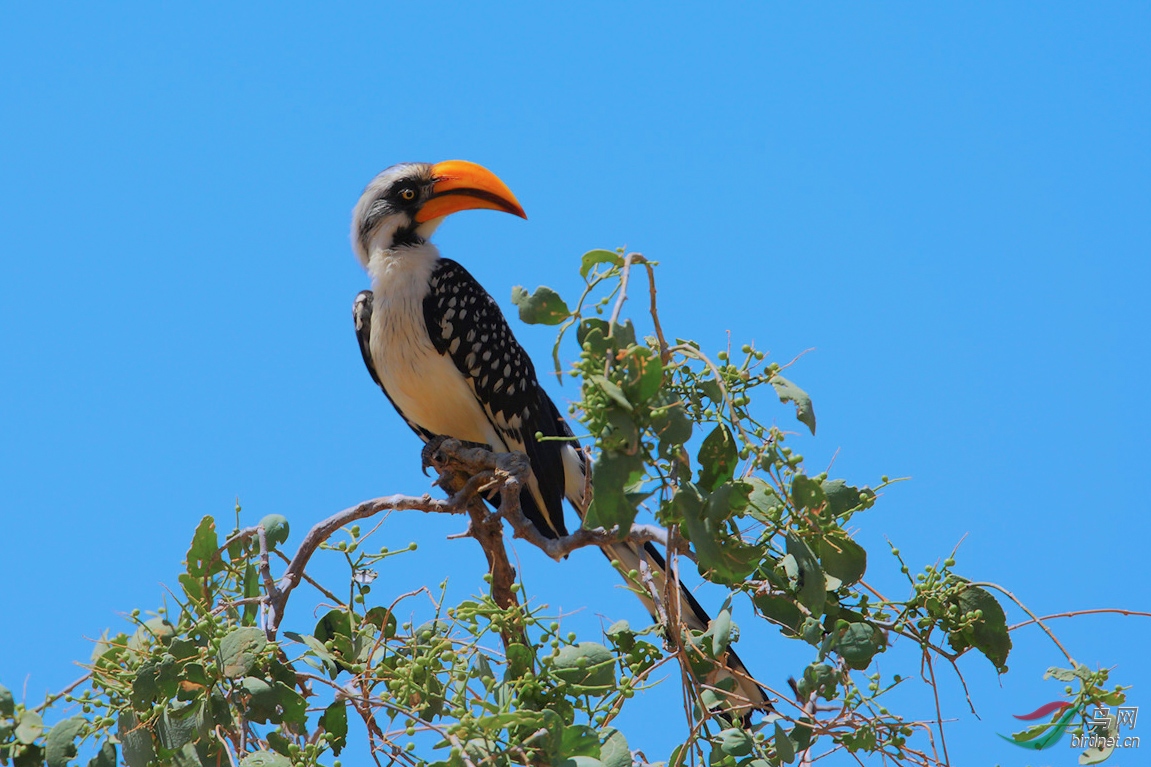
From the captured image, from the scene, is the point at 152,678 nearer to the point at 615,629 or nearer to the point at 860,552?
the point at 615,629

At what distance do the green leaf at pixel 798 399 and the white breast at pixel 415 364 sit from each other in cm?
252

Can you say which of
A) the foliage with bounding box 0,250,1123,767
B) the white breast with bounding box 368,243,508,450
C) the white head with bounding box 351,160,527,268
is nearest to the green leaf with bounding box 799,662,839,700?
the foliage with bounding box 0,250,1123,767

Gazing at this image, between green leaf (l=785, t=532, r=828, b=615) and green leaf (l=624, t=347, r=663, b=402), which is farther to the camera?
green leaf (l=785, t=532, r=828, b=615)

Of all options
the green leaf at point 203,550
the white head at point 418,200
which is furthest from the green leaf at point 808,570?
the white head at point 418,200

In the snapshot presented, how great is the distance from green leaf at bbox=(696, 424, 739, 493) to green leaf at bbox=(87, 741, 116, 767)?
153 cm

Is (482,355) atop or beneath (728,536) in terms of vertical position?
atop

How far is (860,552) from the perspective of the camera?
83.4 inches

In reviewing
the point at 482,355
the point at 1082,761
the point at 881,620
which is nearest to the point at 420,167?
the point at 482,355

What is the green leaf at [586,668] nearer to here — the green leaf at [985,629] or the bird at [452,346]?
the green leaf at [985,629]

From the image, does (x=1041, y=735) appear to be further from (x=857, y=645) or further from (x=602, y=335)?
(x=602, y=335)

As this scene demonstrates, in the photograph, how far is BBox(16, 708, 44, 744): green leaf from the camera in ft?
7.77

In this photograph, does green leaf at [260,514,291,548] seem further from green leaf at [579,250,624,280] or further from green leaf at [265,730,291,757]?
green leaf at [579,250,624,280]

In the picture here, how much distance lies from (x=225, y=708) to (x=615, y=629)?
89 centimetres

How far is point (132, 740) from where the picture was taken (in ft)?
7.27
